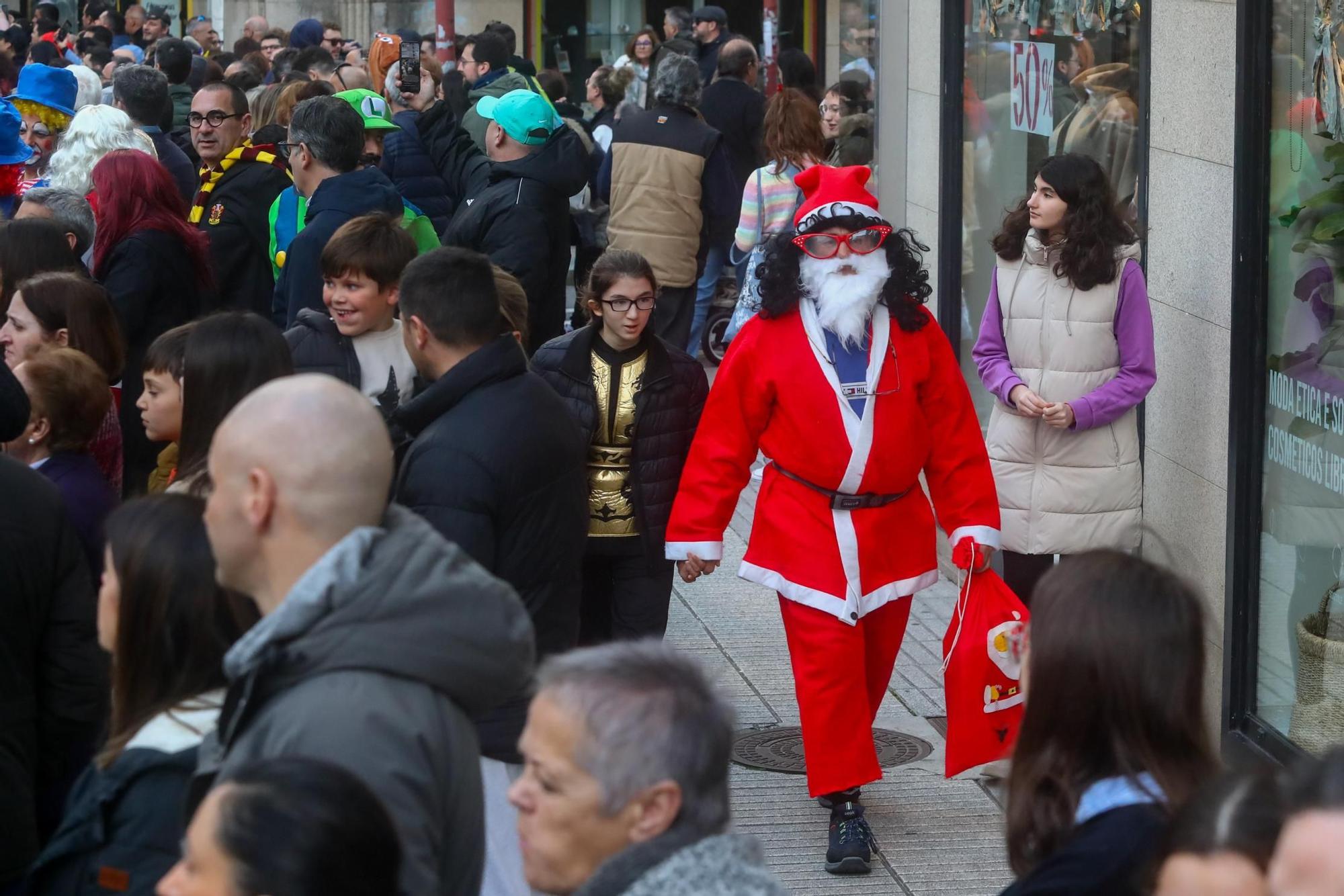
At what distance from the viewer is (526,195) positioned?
7.46 m

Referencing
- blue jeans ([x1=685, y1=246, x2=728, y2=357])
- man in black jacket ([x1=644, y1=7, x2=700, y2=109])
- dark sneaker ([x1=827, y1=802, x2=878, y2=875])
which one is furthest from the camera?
man in black jacket ([x1=644, y1=7, x2=700, y2=109])

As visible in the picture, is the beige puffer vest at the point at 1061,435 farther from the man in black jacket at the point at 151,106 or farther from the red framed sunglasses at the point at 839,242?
the man in black jacket at the point at 151,106

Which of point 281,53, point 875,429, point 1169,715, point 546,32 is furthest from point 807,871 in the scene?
point 546,32

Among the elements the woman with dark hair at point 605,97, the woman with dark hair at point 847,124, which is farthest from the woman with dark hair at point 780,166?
the woman with dark hair at point 605,97

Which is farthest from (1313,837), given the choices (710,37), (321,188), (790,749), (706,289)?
(710,37)

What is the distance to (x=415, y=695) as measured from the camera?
248cm

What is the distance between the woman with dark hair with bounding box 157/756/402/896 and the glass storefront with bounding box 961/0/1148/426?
471 centimetres

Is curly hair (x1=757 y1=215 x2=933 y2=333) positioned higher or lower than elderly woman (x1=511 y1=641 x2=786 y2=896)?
higher

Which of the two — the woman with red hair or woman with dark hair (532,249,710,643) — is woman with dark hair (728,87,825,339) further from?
woman with dark hair (532,249,710,643)

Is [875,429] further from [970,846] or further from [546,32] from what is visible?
[546,32]

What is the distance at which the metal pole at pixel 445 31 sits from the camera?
13.2 metres

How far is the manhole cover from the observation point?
5941 millimetres

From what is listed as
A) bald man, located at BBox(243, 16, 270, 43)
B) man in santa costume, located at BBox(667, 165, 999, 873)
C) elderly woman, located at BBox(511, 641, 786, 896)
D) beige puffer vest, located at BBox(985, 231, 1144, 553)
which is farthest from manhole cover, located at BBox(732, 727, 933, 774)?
bald man, located at BBox(243, 16, 270, 43)

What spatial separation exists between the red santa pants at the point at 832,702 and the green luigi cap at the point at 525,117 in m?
3.02
